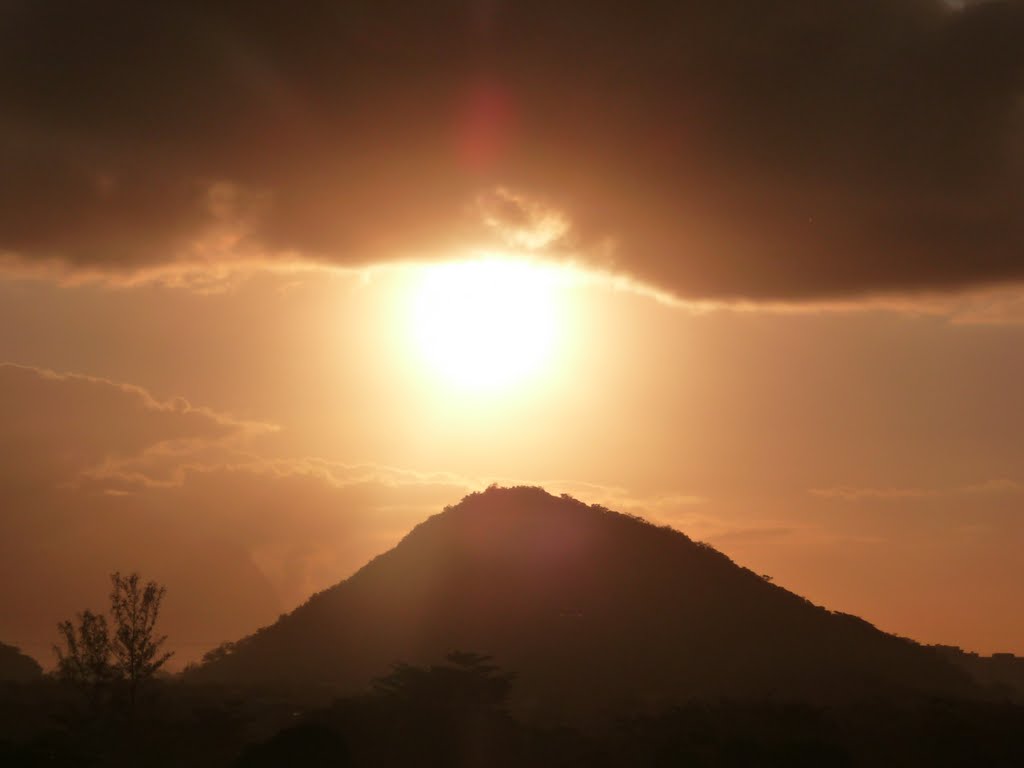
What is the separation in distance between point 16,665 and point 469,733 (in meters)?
97.9

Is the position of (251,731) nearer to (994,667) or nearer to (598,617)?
(598,617)

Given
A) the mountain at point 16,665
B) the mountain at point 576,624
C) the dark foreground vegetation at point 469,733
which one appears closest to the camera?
Result: the dark foreground vegetation at point 469,733

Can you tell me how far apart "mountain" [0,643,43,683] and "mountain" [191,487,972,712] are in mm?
32750

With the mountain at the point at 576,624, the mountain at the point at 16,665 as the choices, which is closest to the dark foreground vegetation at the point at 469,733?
the mountain at the point at 576,624

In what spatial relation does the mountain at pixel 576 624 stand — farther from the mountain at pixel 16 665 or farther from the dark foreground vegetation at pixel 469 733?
the mountain at pixel 16 665

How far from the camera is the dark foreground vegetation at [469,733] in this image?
2721 inches

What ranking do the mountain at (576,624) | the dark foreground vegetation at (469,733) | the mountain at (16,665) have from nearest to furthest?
the dark foreground vegetation at (469,733)
the mountain at (576,624)
the mountain at (16,665)

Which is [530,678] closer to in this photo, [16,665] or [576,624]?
[576,624]

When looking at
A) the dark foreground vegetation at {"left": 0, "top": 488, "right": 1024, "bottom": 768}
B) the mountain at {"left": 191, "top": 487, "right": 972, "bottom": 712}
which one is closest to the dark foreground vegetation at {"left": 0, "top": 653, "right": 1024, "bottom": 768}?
the dark foreground vegetation at {"left": 0, "top": 488, "right": 1024, "bottom": 768}

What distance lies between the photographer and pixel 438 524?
13812 centimetres

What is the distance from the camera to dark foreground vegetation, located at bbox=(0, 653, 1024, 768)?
6912cm

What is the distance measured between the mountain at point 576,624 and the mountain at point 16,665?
3275 cm

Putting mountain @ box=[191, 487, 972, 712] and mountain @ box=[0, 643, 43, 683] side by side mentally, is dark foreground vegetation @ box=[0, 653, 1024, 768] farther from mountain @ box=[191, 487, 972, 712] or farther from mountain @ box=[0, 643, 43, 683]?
mountain @ box=[0, 643, 43, 683]

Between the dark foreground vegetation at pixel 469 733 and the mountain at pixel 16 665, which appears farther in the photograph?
the mountain at pixel 16 665
